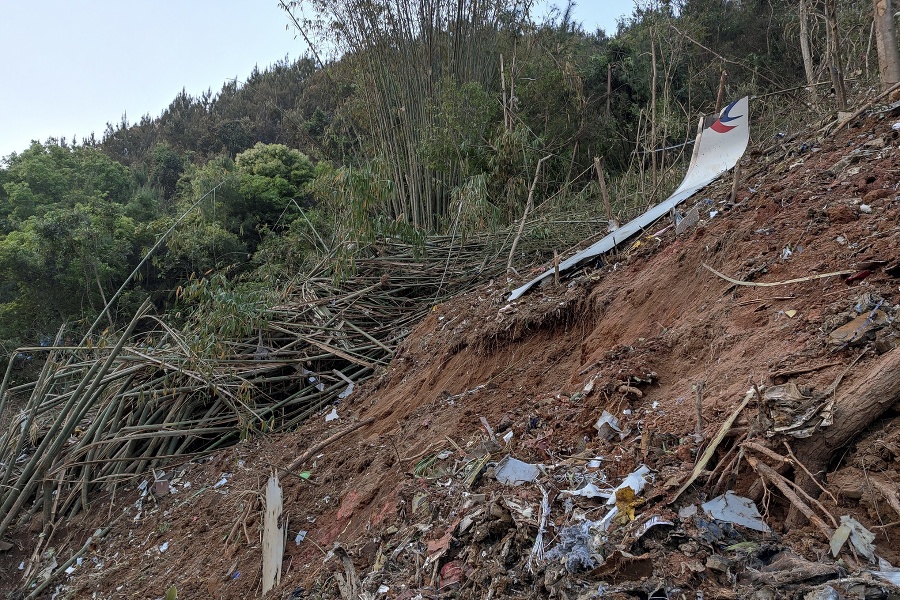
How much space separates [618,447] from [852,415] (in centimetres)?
59

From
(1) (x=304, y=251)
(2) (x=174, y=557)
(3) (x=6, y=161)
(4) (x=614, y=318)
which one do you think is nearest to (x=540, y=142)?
(1) (x=304, y=251)

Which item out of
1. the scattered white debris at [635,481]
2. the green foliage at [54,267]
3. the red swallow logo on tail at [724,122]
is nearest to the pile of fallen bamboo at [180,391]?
the red swallow logo on tail at [724,122]

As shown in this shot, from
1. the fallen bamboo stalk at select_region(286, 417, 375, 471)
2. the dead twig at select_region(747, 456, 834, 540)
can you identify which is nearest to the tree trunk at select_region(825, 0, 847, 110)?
the dead twig at select_region(747, 456, 834, 540)

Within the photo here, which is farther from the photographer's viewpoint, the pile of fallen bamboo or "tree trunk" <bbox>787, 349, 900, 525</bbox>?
the pile of fallen bamboo

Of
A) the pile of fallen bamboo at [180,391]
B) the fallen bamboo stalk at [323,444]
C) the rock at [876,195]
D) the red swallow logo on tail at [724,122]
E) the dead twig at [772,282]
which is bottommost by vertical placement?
the fallen bamboo stalk at [323,444]

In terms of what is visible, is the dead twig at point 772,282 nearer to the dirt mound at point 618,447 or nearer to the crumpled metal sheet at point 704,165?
the dirt mound at point 618,447

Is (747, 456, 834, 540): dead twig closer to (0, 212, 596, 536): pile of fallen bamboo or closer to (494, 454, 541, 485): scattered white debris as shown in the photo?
(494, 454, 541, 485): scattered white debris

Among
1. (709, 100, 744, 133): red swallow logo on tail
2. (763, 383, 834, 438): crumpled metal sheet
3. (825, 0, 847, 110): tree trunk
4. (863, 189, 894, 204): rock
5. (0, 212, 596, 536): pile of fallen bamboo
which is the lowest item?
(0, 212, 596, 536): pile of fallen bamboo

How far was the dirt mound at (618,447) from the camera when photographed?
4.53 feet

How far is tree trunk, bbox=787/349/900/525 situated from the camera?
140 cm

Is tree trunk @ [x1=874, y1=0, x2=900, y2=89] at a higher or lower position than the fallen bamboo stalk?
higher

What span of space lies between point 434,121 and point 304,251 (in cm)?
202

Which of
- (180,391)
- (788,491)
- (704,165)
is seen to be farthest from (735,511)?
(180,391)

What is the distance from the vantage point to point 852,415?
4.66 feet
